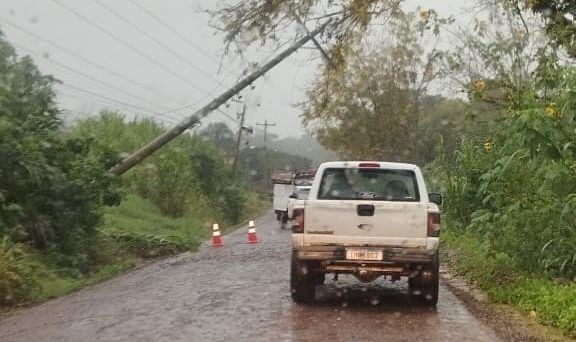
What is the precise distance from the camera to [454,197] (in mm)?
18203

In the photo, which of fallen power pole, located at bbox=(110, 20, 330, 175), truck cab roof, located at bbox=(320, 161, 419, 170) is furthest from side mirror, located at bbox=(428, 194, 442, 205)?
fallen power pole, located at bbox=(110, 20, 330, 175)

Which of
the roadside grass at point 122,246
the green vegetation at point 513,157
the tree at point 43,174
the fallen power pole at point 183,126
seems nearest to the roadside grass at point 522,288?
the green vegetation at point 513,157

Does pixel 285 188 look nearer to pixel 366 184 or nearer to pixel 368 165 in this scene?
pixel 366 184

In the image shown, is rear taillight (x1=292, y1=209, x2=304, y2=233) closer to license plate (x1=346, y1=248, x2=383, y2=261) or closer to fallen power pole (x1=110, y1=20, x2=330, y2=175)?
license plate (x1=346, y1=248, x2=383, y2=261)

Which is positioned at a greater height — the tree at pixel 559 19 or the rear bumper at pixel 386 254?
the tree at pixel 559 19

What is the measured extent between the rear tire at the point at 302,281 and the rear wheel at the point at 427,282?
1313 millimetres

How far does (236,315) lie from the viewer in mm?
9484

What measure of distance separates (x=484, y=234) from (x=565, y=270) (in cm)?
279

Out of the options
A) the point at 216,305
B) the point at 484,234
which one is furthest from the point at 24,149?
the point at 484,234

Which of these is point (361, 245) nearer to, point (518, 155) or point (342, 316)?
point (342, 316)

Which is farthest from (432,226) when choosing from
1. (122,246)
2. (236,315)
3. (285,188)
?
(285,188)

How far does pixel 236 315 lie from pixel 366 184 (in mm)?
2562

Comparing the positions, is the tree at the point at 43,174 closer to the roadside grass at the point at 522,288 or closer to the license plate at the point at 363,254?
the license plate at the point at 363,254

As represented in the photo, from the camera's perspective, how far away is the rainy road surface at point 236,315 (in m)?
8.27
